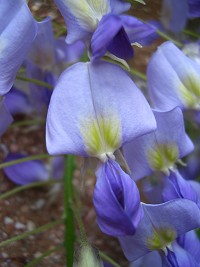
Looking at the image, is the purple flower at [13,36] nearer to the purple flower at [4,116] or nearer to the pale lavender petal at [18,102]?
the purple flower at [4,116]

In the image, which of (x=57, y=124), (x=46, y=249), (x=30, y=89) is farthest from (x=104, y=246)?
(x=57, y=124)

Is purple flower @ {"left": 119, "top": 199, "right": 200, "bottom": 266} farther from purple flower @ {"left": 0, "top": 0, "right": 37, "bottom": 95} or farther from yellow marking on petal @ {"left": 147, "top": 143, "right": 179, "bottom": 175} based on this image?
purple flower @ {"left": 0, "top": 0, "right": 37, "bottom": 95}

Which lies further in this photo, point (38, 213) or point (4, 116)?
point (38, 213)

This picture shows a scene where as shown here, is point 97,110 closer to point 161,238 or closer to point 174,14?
point 161,238

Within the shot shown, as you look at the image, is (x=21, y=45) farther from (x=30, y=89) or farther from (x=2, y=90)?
(x=30, y=89)

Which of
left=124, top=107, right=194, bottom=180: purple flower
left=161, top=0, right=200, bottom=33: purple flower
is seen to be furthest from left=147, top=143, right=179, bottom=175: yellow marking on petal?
left=161, top=0, right=200, bottom=33: purple flower

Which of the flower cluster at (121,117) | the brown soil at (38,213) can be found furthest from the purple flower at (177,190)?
the brown soil at (38,213)

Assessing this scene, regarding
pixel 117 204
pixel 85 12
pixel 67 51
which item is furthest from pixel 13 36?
pixel 67 51
